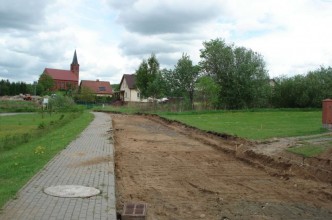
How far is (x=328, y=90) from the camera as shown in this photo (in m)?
50.4

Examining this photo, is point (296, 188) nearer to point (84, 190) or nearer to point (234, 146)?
point (84, 190)

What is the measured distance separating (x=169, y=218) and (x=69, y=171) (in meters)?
4.65

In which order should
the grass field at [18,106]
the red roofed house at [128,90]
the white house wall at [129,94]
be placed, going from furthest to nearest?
the white house wall at [129,94]
the red roofed house at [128,90]
the grass field at [18,106]

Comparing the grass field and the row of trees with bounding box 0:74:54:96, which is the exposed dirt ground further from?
the row of trees with bounding box 0:74:54:96

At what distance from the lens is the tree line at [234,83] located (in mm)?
52031

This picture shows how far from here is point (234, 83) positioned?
54781mm

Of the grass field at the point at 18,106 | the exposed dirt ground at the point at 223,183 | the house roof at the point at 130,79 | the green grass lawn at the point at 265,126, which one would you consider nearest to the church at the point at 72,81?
the house roof at the point at 130,79

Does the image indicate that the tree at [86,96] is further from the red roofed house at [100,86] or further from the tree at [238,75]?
the tree at [238,75]

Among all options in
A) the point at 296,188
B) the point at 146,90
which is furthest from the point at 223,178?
the point at 146,90

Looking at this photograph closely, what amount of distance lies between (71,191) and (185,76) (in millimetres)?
49421

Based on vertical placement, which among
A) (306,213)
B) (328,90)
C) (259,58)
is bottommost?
(306,213)

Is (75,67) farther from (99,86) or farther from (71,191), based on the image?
(71,191)

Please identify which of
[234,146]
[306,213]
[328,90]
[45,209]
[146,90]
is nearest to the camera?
[45,209]

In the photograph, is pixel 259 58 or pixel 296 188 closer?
pixel 296 188
